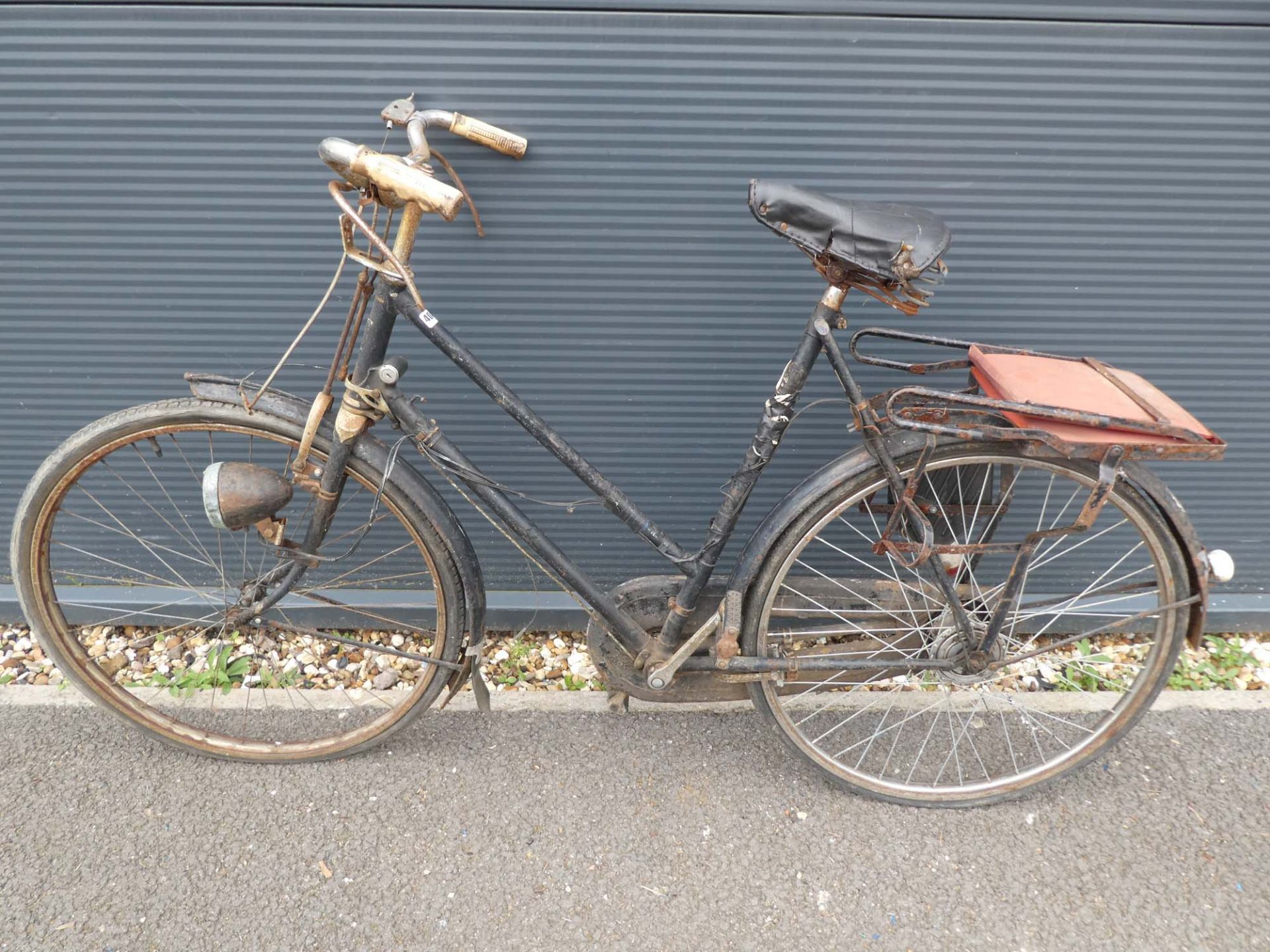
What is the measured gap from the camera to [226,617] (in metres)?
2.30

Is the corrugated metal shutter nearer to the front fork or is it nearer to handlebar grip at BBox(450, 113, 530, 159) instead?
handlebar grip at BBox(450, 113, 530, 159)

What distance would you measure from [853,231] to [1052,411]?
0.61m

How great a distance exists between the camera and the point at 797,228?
1796 millimetres

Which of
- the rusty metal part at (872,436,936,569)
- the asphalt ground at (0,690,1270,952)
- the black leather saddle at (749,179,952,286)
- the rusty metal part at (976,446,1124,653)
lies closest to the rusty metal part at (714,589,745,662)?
the rusty metal part at (872,436,936,569)

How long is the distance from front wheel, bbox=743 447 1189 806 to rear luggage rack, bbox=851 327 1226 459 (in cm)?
11

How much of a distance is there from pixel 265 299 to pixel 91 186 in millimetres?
543

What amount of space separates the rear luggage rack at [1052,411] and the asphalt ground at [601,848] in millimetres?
1160

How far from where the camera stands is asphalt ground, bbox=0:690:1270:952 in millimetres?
2064

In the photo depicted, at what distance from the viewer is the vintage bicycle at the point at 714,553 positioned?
6.25ft

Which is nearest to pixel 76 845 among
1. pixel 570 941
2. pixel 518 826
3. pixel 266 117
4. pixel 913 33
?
pixel 518 826

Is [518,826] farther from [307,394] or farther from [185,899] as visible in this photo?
[307,394]

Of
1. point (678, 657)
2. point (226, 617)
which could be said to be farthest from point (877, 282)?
point (226, 617)

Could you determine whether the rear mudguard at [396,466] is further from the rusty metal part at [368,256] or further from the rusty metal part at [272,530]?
the rusty metal part at [368,256]

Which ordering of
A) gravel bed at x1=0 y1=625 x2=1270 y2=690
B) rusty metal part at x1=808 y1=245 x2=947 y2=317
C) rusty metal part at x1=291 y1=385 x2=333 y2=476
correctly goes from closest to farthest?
1. rusty metal part at x1=808 y1=245 x2=947 y2=317
2. rusty metal part at x1=291 y1=385 x2=333 y2=476
3. gravel bed at x1=0 y1=625 x2=1270 y2=690
